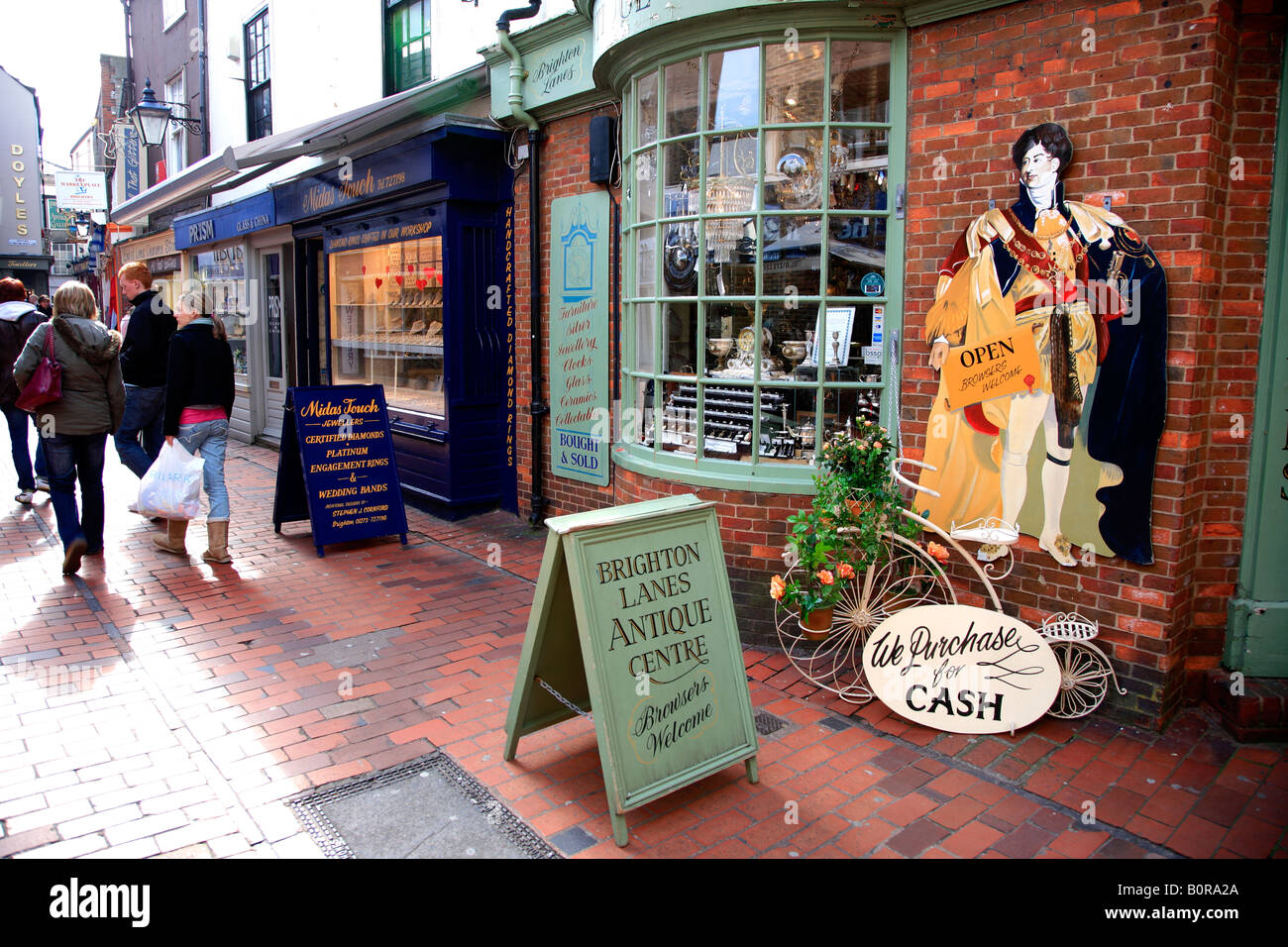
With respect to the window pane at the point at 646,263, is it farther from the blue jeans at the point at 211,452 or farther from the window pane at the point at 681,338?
the blue jeans at the point at 211,452

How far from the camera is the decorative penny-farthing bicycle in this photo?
Answer: 13.1ft

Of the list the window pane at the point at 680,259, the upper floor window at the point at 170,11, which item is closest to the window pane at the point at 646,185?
the window pane at the point at 680,259

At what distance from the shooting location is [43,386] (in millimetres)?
5957

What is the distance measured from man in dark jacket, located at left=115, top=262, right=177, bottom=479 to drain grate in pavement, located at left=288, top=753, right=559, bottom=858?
16.8 feet

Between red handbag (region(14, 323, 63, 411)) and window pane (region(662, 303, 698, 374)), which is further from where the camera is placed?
red handbag (region(14, 323, 63, 411))

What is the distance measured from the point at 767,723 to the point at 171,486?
479cm

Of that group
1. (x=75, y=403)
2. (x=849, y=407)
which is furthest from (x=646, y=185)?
(x=75, y=403)

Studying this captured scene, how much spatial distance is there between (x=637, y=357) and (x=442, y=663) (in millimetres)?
2363

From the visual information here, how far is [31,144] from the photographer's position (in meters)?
28.6

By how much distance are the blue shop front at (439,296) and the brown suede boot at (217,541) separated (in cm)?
196

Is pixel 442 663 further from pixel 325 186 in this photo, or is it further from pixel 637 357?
pixel 325 186

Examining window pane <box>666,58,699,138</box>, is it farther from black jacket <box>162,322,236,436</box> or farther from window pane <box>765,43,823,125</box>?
black jacket <box>162,322,236,436</box>

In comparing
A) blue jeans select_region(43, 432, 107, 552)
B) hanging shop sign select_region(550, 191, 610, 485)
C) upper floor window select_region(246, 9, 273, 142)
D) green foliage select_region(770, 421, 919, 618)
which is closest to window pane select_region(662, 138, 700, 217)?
hanging shop sign select_region(550, 191, 610, 485)
